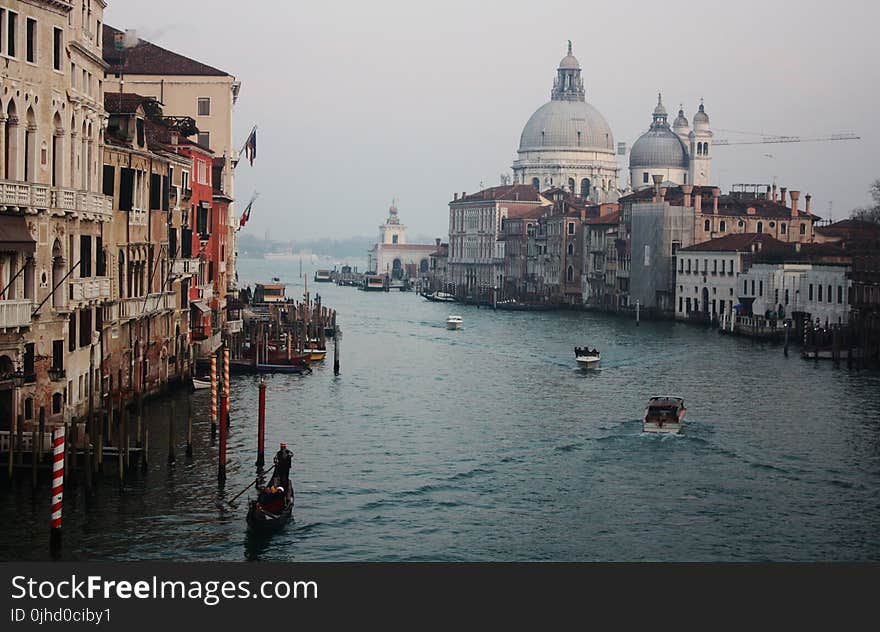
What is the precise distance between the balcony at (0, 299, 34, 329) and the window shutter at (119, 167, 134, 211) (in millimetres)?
5479

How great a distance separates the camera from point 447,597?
12266mm

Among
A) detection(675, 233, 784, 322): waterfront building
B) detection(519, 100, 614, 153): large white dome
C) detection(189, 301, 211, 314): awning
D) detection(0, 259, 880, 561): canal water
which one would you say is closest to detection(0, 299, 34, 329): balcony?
detection(0, 259, 880, 561): canal water

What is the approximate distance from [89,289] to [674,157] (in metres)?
88.4

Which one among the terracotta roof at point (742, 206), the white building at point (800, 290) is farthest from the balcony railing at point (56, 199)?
the terracotta roof at point (742, 206)

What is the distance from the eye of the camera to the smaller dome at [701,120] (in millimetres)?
107188

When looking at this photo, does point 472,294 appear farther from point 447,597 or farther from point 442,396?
point 447,597

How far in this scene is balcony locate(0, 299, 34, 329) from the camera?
699 inches

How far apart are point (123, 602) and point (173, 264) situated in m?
16.8

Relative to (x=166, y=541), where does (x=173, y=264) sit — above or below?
above

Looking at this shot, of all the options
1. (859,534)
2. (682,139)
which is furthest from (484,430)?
(682,139)

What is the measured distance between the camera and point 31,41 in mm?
18500

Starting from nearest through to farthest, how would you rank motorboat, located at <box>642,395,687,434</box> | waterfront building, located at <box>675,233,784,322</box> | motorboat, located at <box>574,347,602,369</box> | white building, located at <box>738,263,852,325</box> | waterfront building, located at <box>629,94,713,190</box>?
motorboat, located at <box>642,395,687,434</box>
motorboat, located at <box>574,347,602,369</box>
white building, located at <box>738,263,852,325</box>
waterfront building, located at <box>675,233,784,322</box>
waterfront building, located at <box>629,94,713,190</box>

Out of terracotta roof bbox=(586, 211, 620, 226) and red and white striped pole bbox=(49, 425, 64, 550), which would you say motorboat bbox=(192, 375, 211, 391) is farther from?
terracotta roof bbox=(586, 211, 620, 226)

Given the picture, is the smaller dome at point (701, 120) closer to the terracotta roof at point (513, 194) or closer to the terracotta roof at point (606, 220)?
the terracotta roof at point (513, 194)
